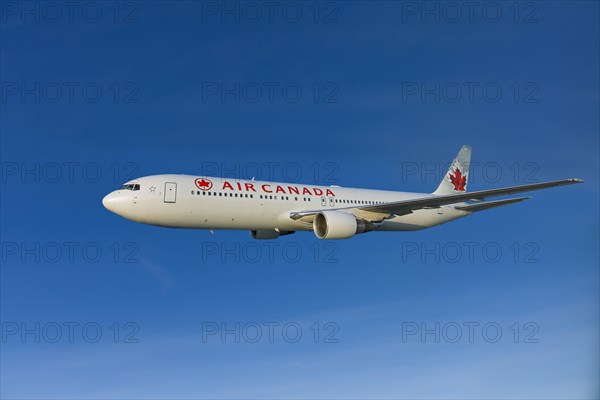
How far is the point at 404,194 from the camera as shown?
4447 cm

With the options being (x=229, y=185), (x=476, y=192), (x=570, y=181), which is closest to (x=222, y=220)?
(x=229, y=185)

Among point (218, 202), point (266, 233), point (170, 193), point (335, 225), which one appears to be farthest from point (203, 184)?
point (335, 225)

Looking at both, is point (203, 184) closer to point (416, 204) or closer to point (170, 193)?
point (170, 193)

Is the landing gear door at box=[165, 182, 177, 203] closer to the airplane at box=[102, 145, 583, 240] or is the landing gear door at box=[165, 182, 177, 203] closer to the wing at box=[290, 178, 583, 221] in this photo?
the airplane at box=[102, 145, 583, 240]

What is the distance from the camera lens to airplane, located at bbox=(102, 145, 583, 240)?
3184cm

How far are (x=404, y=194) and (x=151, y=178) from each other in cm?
1950

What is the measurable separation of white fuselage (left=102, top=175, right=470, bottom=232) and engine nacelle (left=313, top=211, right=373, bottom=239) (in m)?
1.40

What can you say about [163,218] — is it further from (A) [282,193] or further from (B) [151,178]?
(A) [282,193]

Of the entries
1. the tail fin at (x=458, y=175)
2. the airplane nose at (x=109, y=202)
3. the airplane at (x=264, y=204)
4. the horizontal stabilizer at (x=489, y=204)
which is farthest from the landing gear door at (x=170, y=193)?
the tail fin at (x=458, y=175)

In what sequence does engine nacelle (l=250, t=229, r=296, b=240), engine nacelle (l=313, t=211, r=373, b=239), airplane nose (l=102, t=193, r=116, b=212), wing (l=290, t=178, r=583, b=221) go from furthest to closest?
engine nacelle (l=250, t=229, r=296, b=240) < engine nacelle (l=313, t=211, r=373, b=239) < wing (l=290, t=178, r=583, b=221) < airplane nose (l=102, t=193, r=116, b=212)

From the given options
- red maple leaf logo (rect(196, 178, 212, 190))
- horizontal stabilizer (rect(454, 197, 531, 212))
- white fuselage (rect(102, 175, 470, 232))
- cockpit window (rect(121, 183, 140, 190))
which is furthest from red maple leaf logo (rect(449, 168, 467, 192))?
cockpit window (rect(121, 183, 140, 190))

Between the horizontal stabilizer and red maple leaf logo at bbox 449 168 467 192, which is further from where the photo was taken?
red maple leaf logo at bbox 449 168 467 192

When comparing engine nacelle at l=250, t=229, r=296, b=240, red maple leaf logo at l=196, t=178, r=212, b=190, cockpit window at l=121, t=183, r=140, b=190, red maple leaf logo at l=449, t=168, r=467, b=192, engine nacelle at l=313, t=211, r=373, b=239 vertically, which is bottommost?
engine nacelle at l=313, t=211, r=373, b=239

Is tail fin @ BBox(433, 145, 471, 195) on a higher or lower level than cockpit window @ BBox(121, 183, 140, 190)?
higher
